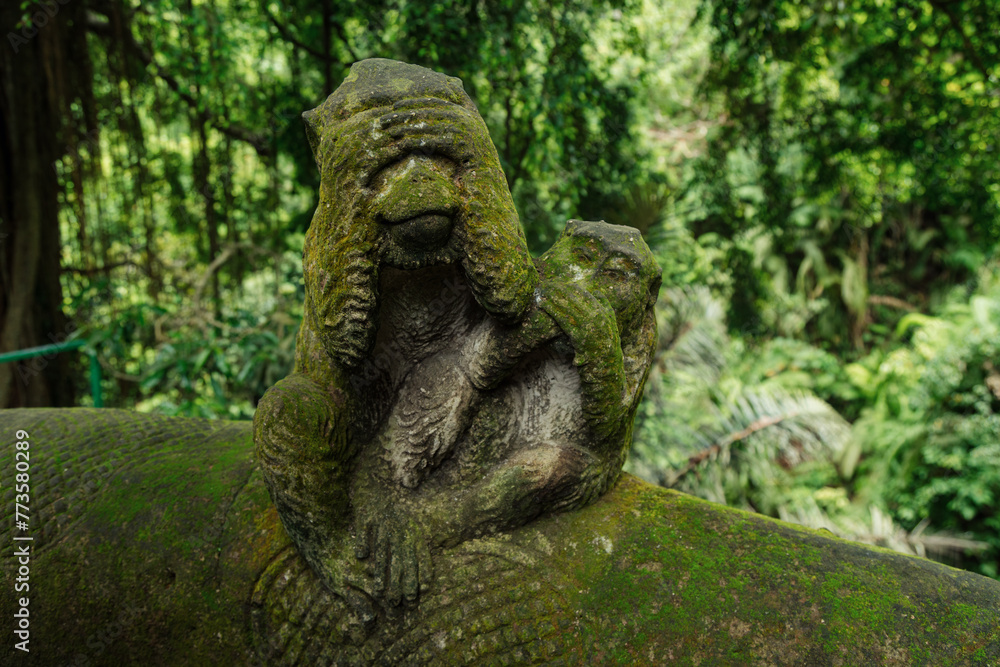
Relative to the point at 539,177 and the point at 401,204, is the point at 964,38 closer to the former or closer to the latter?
the point at 539,177

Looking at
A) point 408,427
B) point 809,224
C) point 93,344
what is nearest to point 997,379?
point 809,224

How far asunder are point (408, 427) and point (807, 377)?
7619 millimetres

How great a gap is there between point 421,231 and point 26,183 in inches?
159

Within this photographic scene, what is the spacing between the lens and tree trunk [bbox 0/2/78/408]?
165 inches

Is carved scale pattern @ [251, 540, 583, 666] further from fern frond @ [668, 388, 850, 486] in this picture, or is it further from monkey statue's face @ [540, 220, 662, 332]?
fern frond @ [668, 388, 850, 486]

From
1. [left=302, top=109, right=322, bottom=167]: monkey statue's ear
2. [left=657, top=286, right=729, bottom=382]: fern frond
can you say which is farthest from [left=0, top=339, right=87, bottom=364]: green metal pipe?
[left=657, top=286, right=729, bottom=382]: fern frond

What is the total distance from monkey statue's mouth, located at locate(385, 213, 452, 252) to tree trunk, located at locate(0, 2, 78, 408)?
3.78 meters

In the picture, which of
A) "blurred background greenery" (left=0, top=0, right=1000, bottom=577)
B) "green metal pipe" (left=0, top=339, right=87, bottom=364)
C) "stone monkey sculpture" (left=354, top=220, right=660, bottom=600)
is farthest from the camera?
"blurred background greenery" (left=0, top=0, right=1000, bottom=577)

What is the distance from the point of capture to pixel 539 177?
413 centimetres

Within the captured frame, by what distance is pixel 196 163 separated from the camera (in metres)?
5.04

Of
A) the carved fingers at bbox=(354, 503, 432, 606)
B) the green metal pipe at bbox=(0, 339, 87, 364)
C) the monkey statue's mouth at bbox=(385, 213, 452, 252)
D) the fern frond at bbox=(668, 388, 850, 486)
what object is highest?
the monkey statue's mouth at bbox=(385, 213, 452, 252)

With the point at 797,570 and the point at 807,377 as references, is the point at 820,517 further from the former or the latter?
the point at 797,570

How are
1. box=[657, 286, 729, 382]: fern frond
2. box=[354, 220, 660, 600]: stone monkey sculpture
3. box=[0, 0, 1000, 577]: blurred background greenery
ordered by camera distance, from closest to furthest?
box=[354, 220, 660, 600]: stone monkey sculpture → box=[0, 0, 1000, 577]: blurred background greenery → box=[657, 286, 729, 382]: fern frond

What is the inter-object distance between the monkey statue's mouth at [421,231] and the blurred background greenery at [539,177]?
2140 mm
